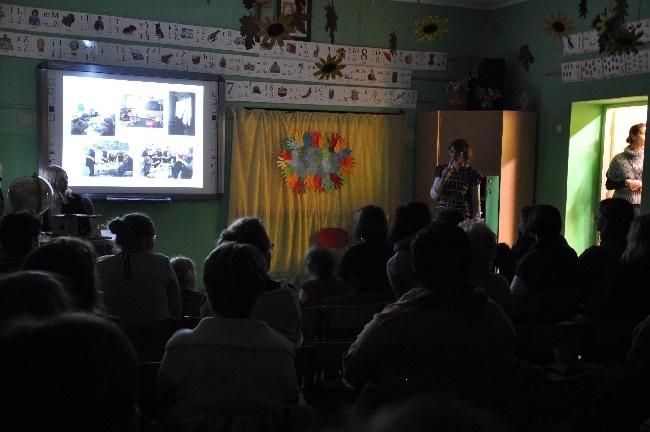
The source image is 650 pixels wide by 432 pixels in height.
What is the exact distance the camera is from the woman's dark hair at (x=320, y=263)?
11.1ft

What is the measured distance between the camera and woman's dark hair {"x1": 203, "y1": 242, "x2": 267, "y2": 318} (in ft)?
6.37

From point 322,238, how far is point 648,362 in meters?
5.30

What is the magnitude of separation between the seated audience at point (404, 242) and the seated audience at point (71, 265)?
1.54 m

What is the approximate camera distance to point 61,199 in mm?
5051

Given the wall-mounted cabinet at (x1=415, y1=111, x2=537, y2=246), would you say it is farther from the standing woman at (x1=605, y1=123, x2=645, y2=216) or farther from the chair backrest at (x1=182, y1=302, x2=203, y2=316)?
the chair backrest at (x1=182, y1=302, x2=203, y2=316)

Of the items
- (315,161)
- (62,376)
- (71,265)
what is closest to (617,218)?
(71,265)

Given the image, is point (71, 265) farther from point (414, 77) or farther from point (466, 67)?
point (414, 77)

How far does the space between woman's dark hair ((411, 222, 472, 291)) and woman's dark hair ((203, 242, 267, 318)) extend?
48 cm

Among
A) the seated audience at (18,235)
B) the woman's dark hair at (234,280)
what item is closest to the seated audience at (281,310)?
the woman's dark hair at (234,280)

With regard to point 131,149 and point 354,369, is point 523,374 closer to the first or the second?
point 354,369

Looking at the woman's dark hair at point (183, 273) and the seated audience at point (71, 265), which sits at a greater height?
the seated audience at point (71, 265)

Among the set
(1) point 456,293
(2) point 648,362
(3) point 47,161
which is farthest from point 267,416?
(3) point 47,161

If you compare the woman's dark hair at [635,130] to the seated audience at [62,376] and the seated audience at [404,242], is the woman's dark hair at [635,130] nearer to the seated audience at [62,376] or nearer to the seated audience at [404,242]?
the seated audience at [404,242]

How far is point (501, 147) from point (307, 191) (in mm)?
2086
